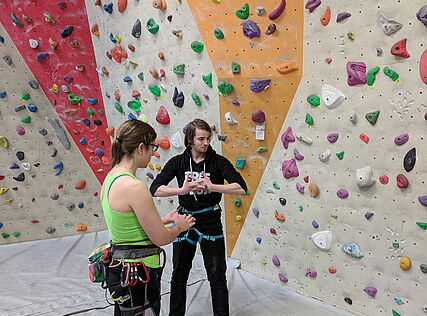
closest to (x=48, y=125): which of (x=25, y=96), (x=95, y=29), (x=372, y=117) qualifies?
(x=25, y=96)

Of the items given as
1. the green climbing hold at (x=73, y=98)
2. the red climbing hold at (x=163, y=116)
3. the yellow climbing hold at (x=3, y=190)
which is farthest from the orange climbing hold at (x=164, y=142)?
the yellow climbing hold at (x=3, y=190)

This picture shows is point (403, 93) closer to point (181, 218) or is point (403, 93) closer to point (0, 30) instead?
point (181, 218)

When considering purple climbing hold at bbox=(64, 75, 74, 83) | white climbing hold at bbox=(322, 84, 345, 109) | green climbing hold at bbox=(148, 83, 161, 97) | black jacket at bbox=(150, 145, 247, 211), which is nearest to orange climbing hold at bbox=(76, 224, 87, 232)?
purple climbing hold at bbox=(64, 75, 74, 83)

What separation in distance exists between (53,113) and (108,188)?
2646 mm

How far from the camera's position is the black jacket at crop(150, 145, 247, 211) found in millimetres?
2021

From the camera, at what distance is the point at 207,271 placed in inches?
81.4

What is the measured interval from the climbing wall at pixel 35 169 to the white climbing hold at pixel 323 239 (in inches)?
99.3

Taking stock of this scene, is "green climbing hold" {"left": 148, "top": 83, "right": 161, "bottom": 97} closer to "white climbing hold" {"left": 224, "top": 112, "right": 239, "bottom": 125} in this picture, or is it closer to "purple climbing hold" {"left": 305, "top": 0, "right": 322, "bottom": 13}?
"white climbing hold" {"left": 224, "top": 112, "right": 239, "bottom": 125}

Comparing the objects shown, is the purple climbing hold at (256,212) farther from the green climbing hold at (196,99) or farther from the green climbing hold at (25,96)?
the green climbing hold at (25,96)

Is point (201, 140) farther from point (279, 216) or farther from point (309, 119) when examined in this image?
point (279, 216)

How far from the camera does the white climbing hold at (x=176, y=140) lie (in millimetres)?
3123

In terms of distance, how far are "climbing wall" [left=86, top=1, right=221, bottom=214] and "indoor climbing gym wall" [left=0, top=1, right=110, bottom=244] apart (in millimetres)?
213

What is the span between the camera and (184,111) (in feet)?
9.93

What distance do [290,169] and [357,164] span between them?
462 mm
